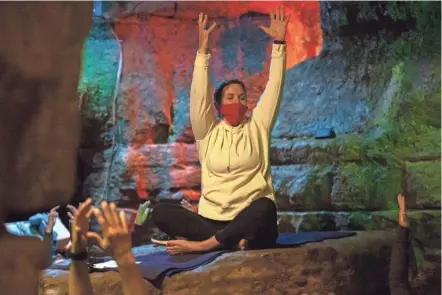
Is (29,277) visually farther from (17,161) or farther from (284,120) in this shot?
(284,120)

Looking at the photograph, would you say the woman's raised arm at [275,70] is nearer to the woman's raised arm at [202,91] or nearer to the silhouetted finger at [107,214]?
the woman's raised arm at [202,91]

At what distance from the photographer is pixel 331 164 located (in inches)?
118

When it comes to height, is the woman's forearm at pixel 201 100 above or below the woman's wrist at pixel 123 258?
above

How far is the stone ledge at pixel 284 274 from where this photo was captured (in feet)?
5.95

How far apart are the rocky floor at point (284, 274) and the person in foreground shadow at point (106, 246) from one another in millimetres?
341

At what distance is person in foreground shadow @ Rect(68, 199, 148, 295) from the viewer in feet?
4.30

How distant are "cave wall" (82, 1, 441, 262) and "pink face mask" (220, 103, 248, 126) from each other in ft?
2.93

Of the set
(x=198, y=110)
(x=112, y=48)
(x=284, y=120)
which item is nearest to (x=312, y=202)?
(x=284, y=120)

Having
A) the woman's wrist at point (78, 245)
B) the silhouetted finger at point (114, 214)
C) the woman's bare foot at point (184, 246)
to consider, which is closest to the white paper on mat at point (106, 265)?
the woman's bare foot at point (184, 246)

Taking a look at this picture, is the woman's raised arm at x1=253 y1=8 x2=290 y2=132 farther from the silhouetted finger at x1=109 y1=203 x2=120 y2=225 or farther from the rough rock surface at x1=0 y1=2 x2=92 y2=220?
the silhouetted finger at x1=109 y1=203 x2=120 y2=225

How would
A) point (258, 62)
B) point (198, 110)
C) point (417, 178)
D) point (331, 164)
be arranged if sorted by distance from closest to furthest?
point (198, 110) → point (417, 178) → point (331, 164) → point (258, 62)

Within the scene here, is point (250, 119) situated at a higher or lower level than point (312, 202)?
higher

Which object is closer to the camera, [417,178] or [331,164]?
[417,178]

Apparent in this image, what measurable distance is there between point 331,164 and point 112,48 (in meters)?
1.36
